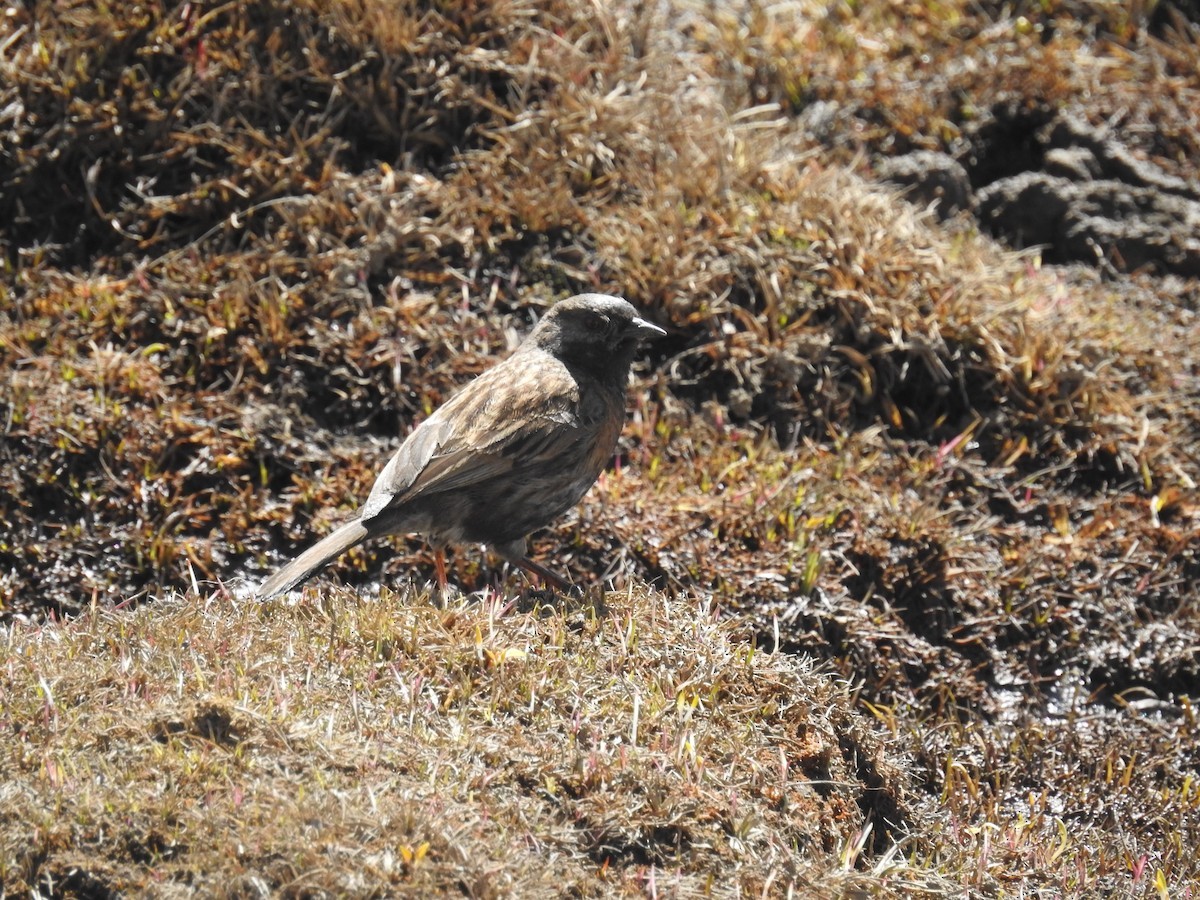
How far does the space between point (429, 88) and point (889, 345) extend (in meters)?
2.76

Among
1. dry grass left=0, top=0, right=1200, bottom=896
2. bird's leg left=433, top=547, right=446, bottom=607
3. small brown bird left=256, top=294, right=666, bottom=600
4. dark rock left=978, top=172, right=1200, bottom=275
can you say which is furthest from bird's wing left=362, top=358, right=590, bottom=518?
dark rock left=978, top=172, right=1200, bottom=275

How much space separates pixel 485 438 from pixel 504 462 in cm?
12

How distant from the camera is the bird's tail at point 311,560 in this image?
4.68 metres

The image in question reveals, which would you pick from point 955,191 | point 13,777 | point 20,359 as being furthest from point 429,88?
point 13,777

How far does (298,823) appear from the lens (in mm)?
3354

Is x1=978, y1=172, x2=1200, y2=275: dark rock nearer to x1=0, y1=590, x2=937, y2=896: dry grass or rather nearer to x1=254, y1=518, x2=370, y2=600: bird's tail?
x1=0, y1=590, x2=937, y2=896: dry grass

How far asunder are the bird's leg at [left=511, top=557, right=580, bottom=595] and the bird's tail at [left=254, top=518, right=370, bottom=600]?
63 cm

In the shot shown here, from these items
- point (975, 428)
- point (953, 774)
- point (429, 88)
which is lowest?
point (953, 774)

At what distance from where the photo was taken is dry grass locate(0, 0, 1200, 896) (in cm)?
365

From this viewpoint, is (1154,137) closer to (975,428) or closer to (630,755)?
(975,428)

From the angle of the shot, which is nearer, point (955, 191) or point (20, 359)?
point (20, 359)

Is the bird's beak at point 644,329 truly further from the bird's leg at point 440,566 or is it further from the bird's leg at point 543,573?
the bird's leg at point 440,566

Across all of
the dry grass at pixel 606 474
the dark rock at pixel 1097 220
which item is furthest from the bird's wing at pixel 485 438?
the dark rock at pixel 1097 220

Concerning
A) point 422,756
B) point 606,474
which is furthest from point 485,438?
point 422,756
